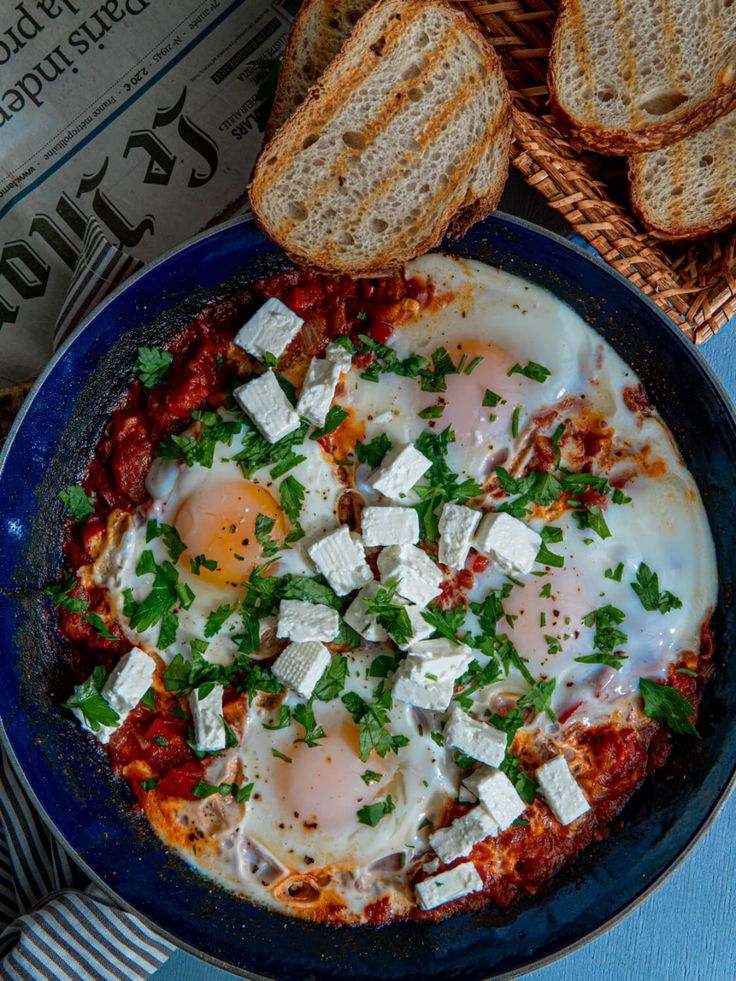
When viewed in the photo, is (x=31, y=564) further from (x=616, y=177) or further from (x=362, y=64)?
(x=616, y=177)

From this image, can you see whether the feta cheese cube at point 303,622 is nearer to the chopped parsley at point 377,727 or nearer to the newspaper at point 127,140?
the chopped parsley at point 377,727

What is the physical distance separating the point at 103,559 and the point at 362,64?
1.91 metres

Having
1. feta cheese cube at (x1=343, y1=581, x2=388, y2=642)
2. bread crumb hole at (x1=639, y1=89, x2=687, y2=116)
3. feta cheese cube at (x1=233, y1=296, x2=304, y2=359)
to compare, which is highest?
feta cheese cube at (x1=233, y1=296, x2=304, y2=359)

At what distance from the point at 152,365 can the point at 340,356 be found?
0.72 meters

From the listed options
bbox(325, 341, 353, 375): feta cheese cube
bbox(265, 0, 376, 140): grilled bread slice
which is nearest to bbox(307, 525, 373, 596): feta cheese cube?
bbox(325, 341, 353, 375): feta cheese cube

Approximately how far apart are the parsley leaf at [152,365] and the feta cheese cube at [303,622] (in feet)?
3.18

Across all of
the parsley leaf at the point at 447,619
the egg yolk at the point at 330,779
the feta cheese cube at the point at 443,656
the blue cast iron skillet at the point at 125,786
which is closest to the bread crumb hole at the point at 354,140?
the blue cast iron skillet at the point at 125,786

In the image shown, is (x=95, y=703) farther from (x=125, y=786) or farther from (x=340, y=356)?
(x=340, y=356)

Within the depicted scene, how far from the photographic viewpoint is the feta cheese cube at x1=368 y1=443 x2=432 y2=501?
8.90 feet

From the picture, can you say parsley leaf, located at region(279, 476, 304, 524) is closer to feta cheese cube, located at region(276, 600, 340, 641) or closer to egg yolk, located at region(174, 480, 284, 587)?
egg yolk, located at region(174, 480, 284, 587)

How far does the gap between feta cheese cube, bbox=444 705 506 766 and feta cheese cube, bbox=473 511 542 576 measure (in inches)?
22.2

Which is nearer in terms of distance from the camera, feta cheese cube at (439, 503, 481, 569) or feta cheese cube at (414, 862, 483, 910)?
feta cheese cube at (439, 503, 481, 569)

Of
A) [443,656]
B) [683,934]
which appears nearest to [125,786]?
[443,656]

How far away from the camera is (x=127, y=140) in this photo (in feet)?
11.0
